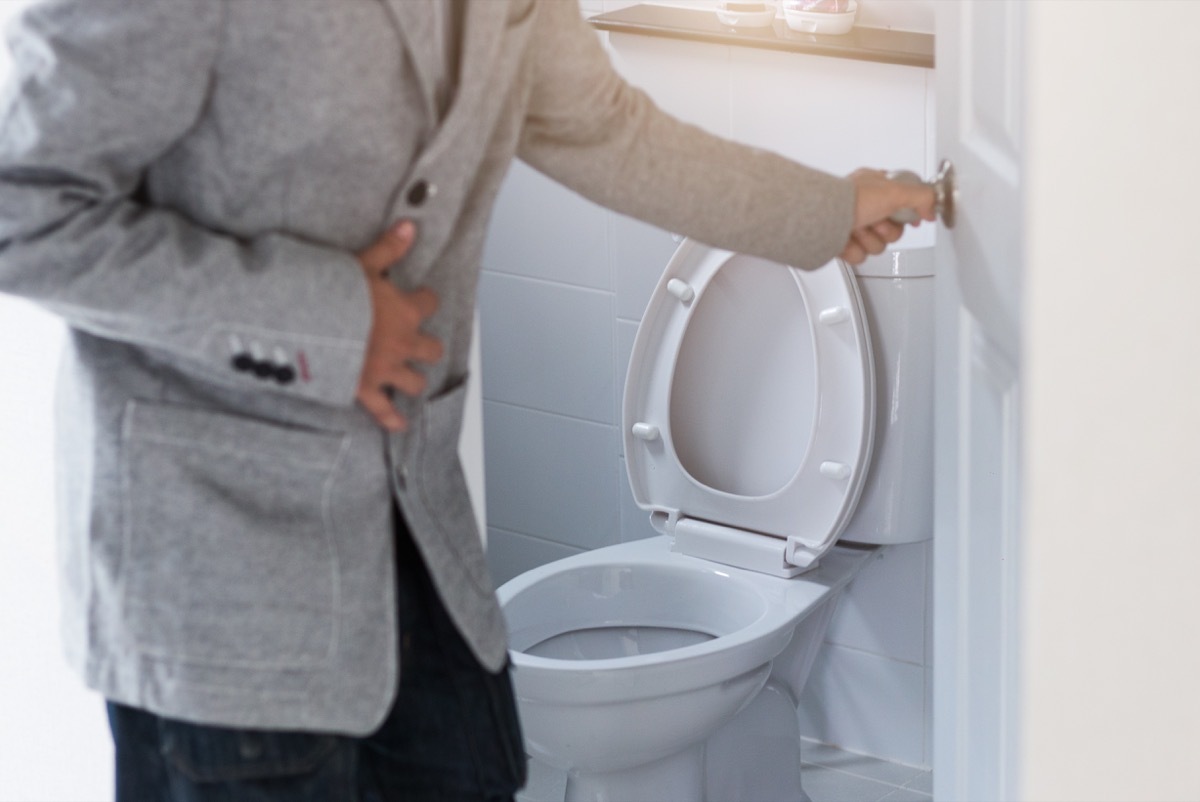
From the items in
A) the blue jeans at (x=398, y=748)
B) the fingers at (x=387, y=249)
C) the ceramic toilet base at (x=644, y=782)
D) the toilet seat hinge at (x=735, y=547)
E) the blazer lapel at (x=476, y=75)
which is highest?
the blazer lapel at (x=476, y=75)

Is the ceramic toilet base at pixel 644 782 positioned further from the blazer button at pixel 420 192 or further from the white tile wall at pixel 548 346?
the blazer button at pixel 420 192

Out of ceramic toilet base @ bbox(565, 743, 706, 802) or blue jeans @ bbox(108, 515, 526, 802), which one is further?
ceramic toilet base @ bbox(565, 743, 706, 802)

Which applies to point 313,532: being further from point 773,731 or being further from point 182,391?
point 773,731

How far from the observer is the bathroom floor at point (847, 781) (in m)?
2.08

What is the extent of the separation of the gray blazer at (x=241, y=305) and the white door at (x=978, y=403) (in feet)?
1.12

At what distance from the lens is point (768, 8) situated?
190 cm

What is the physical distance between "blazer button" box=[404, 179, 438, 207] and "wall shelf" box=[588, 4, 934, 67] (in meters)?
1.00

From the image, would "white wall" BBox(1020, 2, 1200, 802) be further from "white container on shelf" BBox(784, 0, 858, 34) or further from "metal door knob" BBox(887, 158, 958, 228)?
"white container on shelf" BBox(784, 0, 858, 34)

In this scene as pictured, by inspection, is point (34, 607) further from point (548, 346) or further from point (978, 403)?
point (548, 346)

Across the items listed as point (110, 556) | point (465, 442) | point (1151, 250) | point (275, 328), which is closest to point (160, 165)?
point (275, 328)

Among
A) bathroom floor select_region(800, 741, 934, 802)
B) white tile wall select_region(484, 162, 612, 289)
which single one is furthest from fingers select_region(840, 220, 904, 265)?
bathroom floor select_region(800, 741, 934, 802)

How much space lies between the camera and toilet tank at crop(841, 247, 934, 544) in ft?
5.60

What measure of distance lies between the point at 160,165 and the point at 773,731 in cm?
130

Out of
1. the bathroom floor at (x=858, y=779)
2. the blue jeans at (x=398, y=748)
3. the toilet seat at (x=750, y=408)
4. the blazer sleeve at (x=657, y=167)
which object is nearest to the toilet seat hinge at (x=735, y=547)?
the toilet seat at (x=750, y=408)
